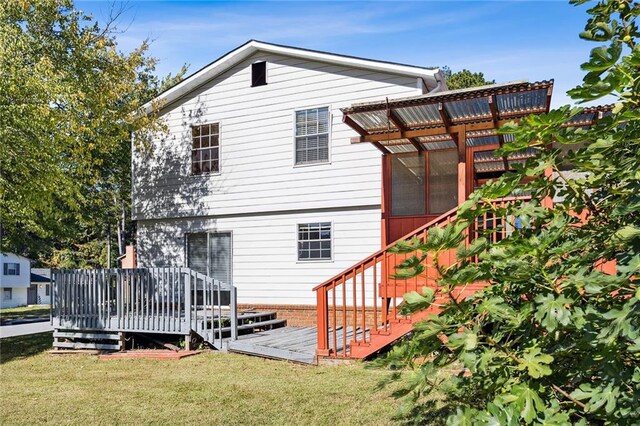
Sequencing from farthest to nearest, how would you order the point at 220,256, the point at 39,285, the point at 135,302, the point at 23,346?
the point at 39,285 < the point at 220,256 < the point at 23,346 < the point at 135,302

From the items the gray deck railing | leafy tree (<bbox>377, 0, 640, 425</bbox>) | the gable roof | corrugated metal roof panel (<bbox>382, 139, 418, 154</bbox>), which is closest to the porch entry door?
the gray deck railing

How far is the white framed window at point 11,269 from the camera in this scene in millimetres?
47153

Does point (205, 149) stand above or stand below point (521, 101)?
above

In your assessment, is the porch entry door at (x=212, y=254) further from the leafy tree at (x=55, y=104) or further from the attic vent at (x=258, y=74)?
the attic vent at (x=258, y=74)

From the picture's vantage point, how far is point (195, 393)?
6590 millimetres

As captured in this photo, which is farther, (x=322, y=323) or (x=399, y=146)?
(x=399, y=146)

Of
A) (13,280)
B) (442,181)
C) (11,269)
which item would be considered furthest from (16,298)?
(442,181)

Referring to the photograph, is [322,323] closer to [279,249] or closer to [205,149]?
[279,249]

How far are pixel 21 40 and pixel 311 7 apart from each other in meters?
6.84

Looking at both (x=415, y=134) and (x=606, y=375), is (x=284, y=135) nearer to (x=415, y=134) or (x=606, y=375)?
(x=415, y=134)

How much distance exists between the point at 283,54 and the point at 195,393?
850 centimetres

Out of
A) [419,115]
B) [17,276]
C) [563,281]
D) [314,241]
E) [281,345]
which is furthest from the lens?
[17,276]

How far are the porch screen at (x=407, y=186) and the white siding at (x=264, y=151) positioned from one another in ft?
4.02

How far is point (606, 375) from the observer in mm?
1706
